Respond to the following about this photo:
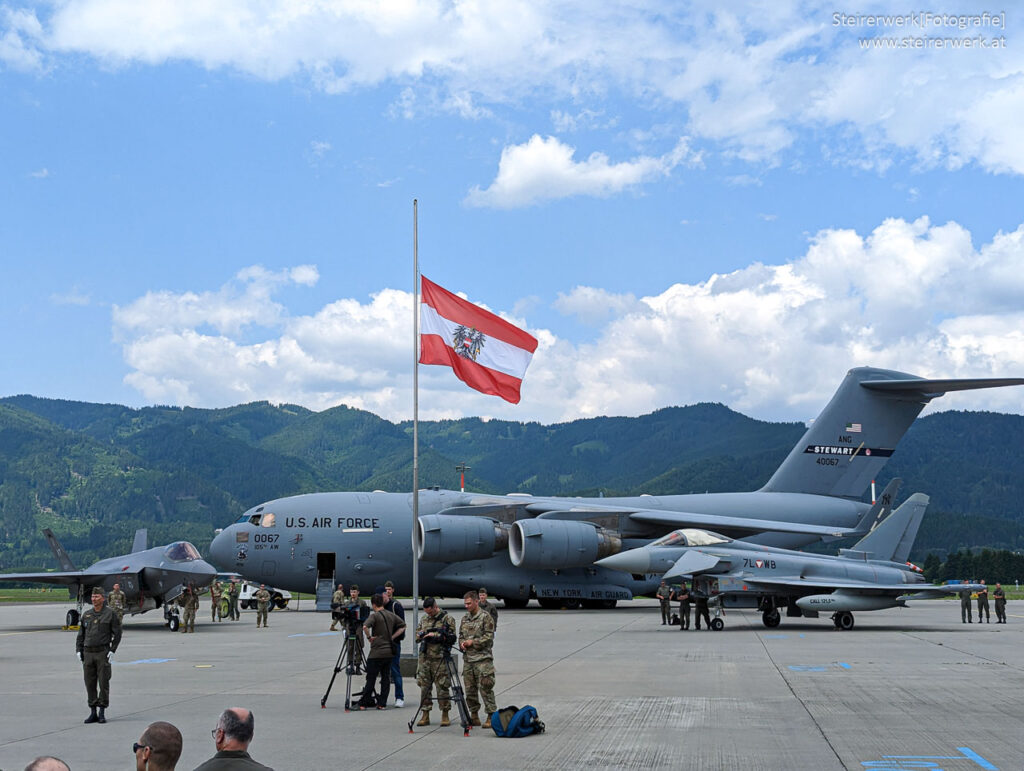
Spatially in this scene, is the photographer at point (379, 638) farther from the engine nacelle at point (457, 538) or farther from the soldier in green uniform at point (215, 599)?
the soldier in green uniform at point (215, 599)

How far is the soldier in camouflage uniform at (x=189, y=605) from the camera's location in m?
27.4

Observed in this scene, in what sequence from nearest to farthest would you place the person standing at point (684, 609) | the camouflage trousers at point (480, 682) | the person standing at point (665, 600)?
the camouflage trousers at point (480, 682), the person standing at point (684, 609), the person standing at point (665, 600)

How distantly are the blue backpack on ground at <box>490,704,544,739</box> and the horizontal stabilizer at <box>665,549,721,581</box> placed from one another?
642 inches

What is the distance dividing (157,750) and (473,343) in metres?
14.1

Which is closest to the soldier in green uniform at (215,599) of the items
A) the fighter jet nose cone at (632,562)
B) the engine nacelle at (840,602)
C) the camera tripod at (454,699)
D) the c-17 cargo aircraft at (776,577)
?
the fighter jet nose cone at (632,562)

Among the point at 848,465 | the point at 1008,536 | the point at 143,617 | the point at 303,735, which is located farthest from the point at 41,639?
the point at 1008,536

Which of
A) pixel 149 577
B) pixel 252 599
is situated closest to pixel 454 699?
pixel 149 577

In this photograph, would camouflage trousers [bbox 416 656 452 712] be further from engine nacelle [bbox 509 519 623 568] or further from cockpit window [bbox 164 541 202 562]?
engine nacelle [bbox 509 519 623 568]

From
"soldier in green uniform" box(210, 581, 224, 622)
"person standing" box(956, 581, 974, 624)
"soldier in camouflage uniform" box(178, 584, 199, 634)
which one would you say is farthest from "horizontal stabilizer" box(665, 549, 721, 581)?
"soldier in green uniform" box(210, 581, 224, 622)

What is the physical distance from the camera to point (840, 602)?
26.5m

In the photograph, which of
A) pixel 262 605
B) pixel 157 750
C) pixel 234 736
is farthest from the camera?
pixel 262 605

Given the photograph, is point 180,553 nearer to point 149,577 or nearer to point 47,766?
point 149,577

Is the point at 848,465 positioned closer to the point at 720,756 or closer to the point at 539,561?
the point at 539,561

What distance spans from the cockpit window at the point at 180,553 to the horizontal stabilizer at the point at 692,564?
13.3 m
